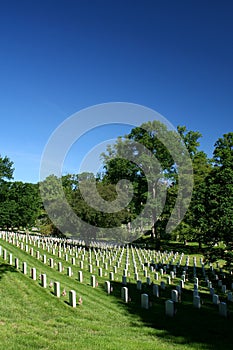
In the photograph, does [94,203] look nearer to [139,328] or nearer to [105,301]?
[105,301]

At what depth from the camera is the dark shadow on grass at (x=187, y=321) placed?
24.6 feet

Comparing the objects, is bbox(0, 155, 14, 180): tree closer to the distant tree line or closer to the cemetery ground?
the distant tree line

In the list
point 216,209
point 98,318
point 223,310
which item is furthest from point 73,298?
point 216,209

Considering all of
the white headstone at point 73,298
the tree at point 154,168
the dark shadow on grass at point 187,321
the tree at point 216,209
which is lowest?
the dark shadow on grass at point 187,321

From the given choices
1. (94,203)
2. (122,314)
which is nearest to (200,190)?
(94,203)

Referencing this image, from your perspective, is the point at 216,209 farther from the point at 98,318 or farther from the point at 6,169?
the point at 6,169

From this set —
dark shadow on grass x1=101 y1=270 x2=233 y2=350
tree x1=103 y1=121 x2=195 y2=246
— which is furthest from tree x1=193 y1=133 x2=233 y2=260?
tree x1=103 y1=121 x2=195 y2=246

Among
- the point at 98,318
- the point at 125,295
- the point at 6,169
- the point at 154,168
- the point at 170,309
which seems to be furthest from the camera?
the point at 6,169

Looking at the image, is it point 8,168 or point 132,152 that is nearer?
point 132,152

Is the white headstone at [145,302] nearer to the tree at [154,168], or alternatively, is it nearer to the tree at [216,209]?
the tree at [216,209]

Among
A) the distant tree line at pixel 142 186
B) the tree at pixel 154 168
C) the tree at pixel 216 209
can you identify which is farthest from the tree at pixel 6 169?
the tree at pixel 216 209

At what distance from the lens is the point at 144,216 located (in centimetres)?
3791

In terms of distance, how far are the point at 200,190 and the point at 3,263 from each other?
13.5 meters

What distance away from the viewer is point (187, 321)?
30.5ft
